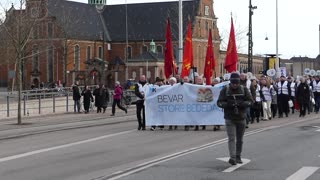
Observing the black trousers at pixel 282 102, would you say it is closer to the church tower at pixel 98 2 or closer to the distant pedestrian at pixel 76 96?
the distant pedestrian at pixel 76 96

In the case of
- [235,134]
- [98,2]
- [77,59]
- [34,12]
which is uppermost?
[98,2]

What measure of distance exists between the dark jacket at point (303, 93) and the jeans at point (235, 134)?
17.0 metres

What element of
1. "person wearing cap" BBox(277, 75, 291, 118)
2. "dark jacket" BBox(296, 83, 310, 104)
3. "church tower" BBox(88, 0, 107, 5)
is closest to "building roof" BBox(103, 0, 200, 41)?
"church tower" BBox(88, 0, 107, 5)

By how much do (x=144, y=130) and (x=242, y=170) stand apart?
9.86 m

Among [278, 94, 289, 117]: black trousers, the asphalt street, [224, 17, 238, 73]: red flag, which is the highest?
[224, 17, 238, 73]: red flag

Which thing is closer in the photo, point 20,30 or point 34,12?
point 20,30

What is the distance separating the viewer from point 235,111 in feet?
41.3

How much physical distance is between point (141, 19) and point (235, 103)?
103106 millimetres

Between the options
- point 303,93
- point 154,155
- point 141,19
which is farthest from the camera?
point 141,19

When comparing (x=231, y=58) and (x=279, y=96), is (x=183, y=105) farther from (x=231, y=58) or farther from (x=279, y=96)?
(x=279, y=96)

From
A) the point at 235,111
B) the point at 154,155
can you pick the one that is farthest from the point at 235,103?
the point at 154,155

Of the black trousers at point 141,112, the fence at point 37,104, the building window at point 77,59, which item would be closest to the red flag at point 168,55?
the black trousers at point 141,112

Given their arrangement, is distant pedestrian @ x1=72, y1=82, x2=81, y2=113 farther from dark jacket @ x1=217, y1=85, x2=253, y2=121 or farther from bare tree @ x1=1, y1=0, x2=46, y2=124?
dark jacket @ x1=217, y1=85, x2=253, y2=121

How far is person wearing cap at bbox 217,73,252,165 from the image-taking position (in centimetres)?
1264
